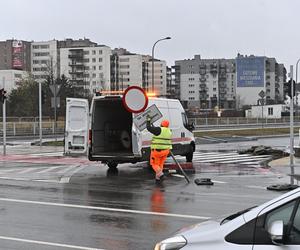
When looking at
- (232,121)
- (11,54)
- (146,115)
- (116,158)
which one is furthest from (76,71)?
(146,115)

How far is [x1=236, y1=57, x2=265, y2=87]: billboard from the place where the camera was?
7225 centimetres

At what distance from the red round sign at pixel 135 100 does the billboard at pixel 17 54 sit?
553 ft

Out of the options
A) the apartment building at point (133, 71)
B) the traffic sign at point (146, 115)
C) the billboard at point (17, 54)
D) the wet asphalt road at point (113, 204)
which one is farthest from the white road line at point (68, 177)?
the billboard at point (17, 54)

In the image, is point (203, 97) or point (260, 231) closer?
point (260, 231)

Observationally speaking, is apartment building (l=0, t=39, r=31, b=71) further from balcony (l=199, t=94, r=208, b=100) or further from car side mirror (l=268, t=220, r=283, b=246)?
car side mirror (l=268, t=220, r=283, b=246)

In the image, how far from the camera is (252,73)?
2867 inches

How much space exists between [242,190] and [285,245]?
32.1ft

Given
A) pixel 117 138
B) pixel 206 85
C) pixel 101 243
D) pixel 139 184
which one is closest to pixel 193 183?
pixel 139 184

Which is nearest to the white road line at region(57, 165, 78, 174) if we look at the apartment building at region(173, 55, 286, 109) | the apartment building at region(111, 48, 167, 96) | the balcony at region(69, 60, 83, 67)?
the apartment building at region(173, 55, 286, 109)

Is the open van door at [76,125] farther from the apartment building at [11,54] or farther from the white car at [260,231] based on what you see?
the apartment building at [11,54]

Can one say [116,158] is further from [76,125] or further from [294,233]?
[294,233]

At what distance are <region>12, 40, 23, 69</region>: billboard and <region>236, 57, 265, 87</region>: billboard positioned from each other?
118 meters

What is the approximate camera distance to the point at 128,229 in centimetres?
834

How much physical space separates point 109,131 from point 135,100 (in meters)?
3.40
